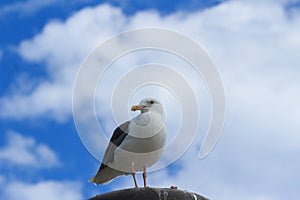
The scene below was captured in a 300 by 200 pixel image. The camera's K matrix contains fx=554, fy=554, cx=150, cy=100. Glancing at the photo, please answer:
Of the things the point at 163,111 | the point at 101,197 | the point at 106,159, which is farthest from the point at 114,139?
the point at 101,197

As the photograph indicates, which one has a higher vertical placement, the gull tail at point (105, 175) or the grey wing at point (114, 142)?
the grey wing at point (114, 142)

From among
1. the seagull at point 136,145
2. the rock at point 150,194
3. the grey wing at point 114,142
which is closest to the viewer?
the rock at point 150,194

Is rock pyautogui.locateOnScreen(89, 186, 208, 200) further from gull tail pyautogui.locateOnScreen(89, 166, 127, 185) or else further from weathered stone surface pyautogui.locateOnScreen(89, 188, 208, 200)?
gull tail pyautogui.locateOnScreen(89, 166, 127, 185)

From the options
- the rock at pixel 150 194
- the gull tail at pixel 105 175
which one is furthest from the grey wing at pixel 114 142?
the rock at pixel 150 194

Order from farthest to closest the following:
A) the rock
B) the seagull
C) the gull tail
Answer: the gull tail, the seagull, the rock

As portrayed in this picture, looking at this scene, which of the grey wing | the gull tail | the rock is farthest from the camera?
the gull tail

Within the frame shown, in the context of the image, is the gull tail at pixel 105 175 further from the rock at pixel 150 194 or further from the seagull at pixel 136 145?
the rock at pixel 150 194

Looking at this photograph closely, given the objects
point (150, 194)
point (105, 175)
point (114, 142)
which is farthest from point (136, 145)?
point (150, 194)

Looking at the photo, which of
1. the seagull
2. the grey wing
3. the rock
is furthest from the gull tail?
the rock

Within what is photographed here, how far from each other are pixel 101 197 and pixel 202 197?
4.21ft

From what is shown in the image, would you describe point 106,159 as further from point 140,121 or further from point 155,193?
point 155,193

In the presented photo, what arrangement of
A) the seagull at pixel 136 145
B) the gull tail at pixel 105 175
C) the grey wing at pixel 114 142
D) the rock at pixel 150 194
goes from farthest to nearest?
the gull tail at pixel 105 175, the grey wing at pixel 114 142, the seagull at pixel 136 145, the rock at pixel 150 194

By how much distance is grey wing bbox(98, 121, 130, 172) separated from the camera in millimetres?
11297

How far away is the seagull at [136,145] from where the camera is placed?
1058cm
